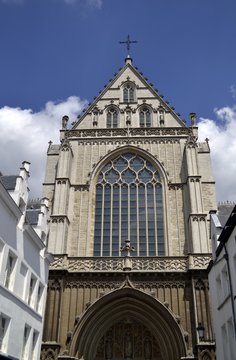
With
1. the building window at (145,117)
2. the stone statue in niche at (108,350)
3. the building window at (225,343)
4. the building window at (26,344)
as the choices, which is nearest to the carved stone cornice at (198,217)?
the building window at (225,343)

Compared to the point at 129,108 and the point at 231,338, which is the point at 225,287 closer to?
the point at 231,338

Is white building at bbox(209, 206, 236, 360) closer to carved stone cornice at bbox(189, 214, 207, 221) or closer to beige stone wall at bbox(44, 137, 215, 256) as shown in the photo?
carved stone cornice at bbox(189, 214, 207, 221)

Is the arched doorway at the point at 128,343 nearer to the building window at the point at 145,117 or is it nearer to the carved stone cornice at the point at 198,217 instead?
the carved stone cornice at the point at 198,217

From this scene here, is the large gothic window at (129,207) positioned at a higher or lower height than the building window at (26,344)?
higher

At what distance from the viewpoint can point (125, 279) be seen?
2109 cm

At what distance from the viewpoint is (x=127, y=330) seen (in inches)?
830

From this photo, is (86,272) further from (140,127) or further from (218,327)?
(140,127)

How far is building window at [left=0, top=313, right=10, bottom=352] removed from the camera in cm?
1313

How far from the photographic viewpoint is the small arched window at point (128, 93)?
30.7 meters

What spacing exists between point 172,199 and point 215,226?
7549 mm

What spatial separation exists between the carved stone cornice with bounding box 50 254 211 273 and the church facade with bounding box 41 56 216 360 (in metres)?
0.06

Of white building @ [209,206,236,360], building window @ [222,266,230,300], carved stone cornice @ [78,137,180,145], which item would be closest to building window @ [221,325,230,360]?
white building @ [209,206,236,360]

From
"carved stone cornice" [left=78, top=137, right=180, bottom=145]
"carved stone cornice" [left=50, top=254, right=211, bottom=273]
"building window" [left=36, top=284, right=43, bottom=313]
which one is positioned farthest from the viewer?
"carved stone cornice" [left=78, top=137, right=180, bottom=145]

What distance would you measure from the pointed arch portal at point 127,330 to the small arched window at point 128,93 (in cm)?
1600
